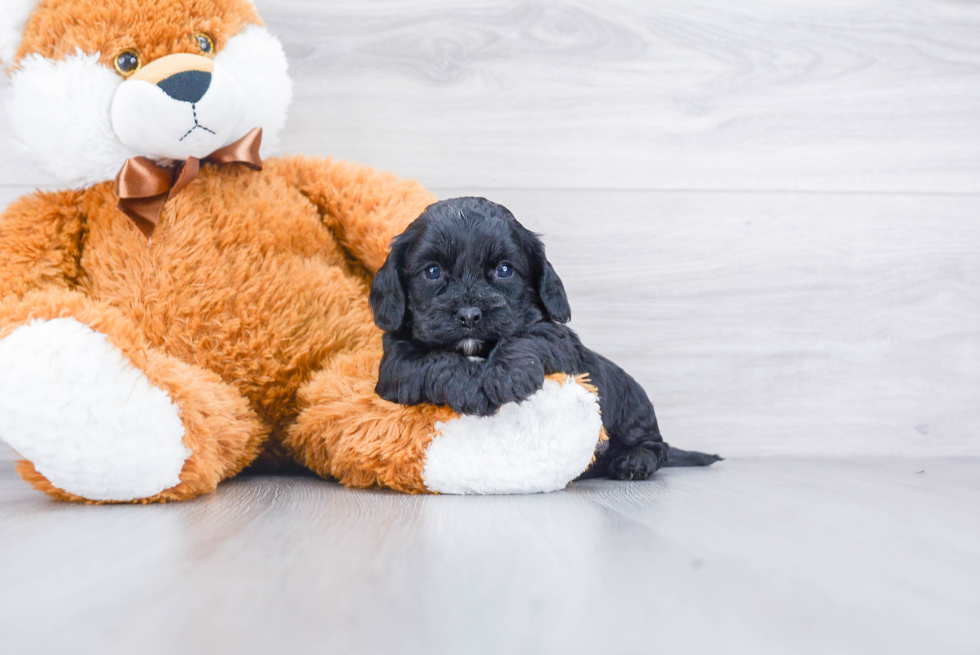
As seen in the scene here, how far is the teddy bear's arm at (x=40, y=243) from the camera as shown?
3.67ft

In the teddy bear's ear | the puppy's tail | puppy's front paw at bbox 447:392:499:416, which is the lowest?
the puppy's tail

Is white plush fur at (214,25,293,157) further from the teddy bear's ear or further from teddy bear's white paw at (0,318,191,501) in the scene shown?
teddy bear's white paw at (0,318,191,501)

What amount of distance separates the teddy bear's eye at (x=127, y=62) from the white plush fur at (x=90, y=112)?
0.5 inches

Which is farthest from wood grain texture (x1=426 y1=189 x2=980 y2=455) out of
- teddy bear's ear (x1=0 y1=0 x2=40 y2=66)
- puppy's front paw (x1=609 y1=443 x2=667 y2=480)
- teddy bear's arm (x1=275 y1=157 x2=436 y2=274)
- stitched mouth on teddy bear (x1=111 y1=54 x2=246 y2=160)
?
teddy bear's ear (x1=0 y1=0 x2=40 y2=66)

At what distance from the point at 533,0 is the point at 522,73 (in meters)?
0.15

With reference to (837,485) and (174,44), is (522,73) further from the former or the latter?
(837,485)

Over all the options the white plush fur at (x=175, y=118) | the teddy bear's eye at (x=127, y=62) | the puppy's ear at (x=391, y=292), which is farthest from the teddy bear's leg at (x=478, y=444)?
the teddy bear's eye at (x=127, y=62)

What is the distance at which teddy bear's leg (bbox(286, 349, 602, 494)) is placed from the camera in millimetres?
1040

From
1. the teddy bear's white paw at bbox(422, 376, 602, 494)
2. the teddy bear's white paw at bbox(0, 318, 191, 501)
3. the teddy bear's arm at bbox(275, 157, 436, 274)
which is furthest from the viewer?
the teddy bear's arm at bbox(275, 157, 436, 274)

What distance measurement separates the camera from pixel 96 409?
932mm

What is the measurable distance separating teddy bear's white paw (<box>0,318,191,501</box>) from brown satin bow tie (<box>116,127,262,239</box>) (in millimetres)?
247

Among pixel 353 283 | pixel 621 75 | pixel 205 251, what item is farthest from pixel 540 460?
pixel 621 75

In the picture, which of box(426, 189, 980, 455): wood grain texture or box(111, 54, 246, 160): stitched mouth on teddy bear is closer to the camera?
box(111, 54, 246, 160): stitched mouth on teddy bear

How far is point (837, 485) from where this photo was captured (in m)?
1.22
